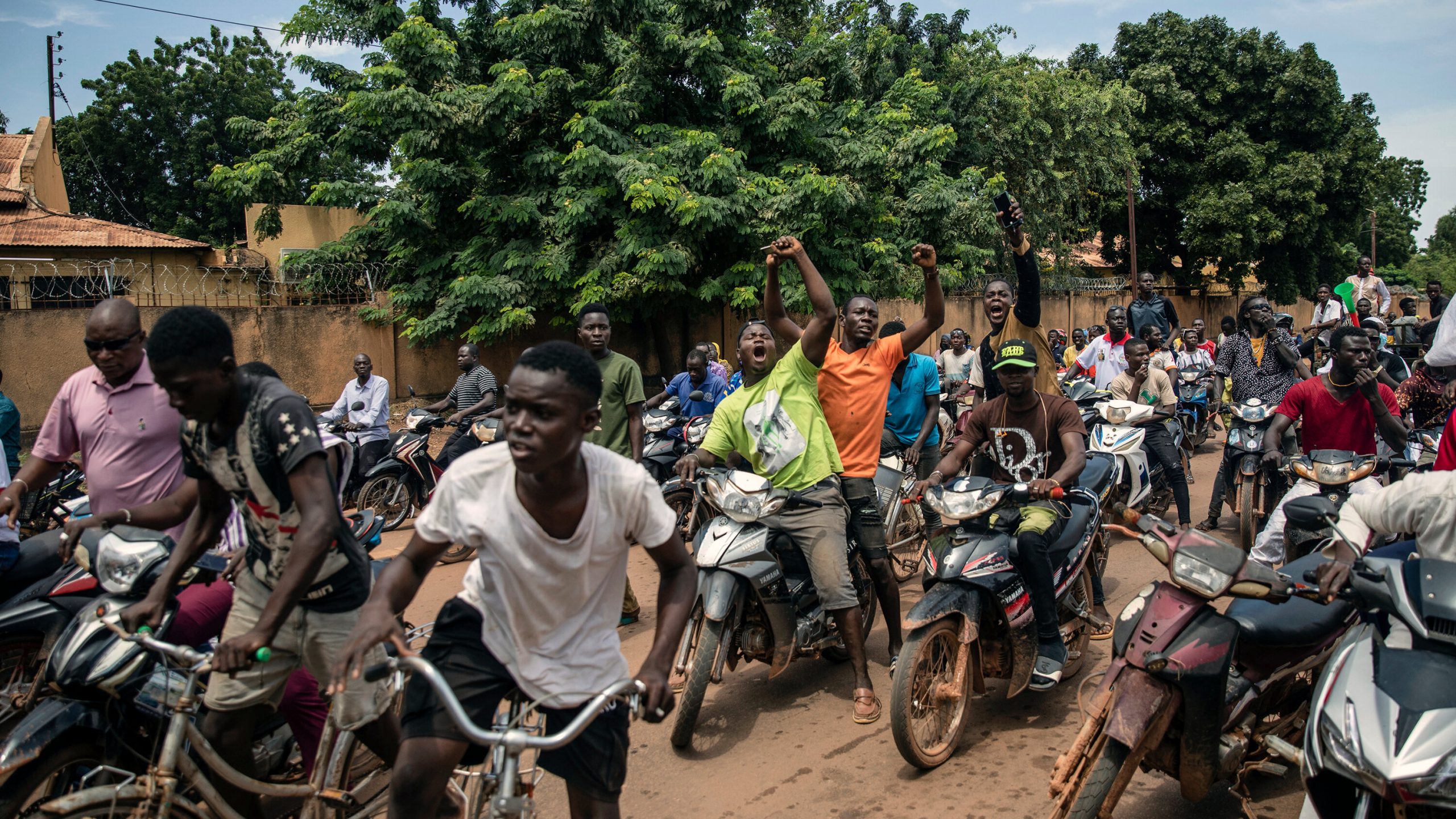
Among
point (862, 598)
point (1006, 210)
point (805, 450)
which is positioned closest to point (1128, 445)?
point (1006, 210)

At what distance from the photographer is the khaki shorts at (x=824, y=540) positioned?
14.7ft

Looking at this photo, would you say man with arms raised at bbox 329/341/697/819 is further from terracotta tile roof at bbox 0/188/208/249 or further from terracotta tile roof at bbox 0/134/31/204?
terracotta tile roof at bbox 0/134/31/204

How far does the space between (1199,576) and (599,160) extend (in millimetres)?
11246

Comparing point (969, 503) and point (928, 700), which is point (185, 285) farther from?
point (928, 700)

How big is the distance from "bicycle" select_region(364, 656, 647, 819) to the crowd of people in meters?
0.07

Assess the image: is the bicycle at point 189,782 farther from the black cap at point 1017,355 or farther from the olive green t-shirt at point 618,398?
the black cap at point 1017,355

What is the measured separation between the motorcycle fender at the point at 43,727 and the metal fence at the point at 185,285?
9.58m

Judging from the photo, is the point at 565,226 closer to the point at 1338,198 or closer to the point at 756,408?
the point at 756,408

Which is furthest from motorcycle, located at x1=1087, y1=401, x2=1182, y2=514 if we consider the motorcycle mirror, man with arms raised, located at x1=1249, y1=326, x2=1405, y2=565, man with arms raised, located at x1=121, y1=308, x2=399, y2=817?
man with arms raised, located at x1=121, y1=308, x2=399, y2=817

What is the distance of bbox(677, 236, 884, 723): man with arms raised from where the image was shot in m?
4.49

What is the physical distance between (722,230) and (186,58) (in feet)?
90.4

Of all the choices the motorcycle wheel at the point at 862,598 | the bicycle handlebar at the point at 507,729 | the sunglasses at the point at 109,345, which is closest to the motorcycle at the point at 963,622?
the motorcycle wheel at the point at 862,598

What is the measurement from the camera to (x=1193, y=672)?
10.3 feet

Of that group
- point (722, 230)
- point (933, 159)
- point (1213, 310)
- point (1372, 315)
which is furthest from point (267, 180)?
point (1213, 310)
